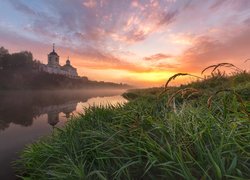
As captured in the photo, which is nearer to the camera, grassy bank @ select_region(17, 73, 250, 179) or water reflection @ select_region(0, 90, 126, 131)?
grassy bank @ select_region(17, 73, 250, 179)

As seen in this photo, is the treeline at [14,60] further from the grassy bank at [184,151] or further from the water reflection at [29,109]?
the grassy bank at [184,151]

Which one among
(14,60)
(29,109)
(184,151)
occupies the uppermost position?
(14,60)

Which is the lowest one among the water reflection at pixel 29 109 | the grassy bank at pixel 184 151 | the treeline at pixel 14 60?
the water reflection at pixel 29 109

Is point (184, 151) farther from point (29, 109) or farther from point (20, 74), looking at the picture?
point (20, 74)

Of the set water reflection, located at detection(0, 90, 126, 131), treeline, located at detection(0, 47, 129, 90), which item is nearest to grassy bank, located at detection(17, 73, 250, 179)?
water reflection, located at detection(0, 90, 126, 131)

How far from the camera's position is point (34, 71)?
8788cm

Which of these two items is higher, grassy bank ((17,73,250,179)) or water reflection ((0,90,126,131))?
grassy bank ((17,73,250,179))

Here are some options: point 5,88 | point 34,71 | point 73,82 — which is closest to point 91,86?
point 73,82

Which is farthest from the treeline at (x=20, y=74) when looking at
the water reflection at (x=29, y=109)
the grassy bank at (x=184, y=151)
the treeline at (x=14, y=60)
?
the grassy bank at (x=184, y=151)

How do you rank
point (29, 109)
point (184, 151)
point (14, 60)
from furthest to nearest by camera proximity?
point (14, 60) → point (29, 109) → point (184, 151)

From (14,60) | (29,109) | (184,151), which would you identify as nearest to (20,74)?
(14,60)

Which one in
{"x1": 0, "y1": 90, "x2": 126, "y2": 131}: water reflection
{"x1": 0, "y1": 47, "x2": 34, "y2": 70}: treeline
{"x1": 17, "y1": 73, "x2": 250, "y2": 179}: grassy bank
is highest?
{"x1": 0, "y1": 47, "x2": 34, "y2": 70}: treeline

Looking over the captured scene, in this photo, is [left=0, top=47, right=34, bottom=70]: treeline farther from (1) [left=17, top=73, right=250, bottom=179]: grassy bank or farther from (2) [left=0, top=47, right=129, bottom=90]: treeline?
(1) [left=17, top=73, right=250, bottom=179]: grassy bank

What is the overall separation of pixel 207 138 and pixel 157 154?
2.89 ft
